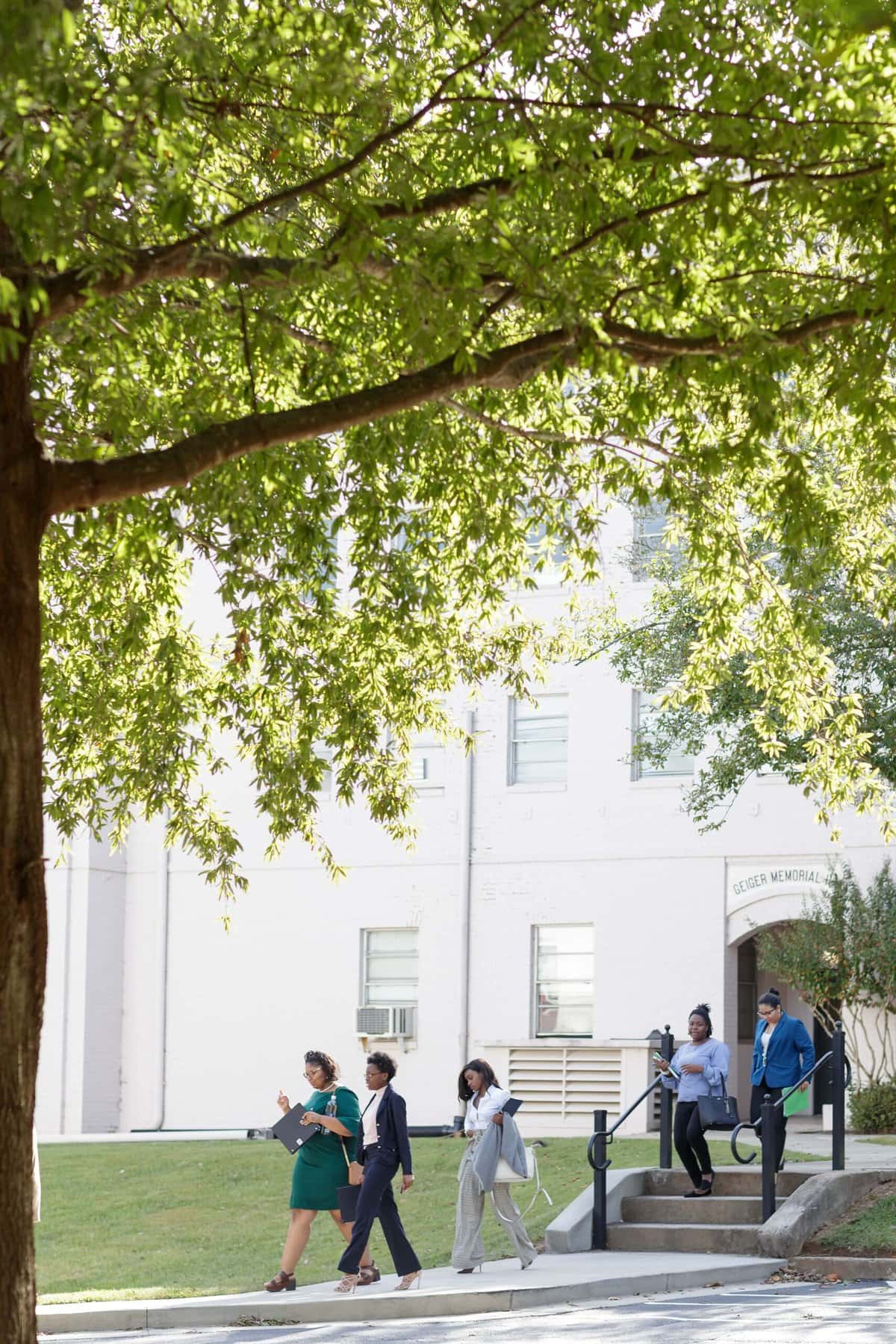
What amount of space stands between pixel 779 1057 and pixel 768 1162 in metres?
1.45

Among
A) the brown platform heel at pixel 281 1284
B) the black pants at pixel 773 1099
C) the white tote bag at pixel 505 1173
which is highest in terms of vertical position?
the black pants at pixel 773 1099

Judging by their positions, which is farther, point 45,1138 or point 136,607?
point 45,1138

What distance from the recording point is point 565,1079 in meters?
27.8

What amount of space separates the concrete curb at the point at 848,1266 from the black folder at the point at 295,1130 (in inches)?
149

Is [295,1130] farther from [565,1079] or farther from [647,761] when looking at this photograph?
[647,761]

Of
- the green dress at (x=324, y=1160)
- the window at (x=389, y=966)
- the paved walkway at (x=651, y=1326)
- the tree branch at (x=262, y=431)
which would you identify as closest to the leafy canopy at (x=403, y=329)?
the tree branch at (x=262, y=431)

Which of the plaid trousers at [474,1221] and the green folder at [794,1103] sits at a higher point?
the green folder at [794,1103]

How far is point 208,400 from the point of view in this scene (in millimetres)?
12258

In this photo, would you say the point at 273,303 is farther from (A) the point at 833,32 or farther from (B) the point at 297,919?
(B) the point at 297,919

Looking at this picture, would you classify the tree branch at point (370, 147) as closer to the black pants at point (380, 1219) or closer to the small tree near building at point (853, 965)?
the black pants at point (380, 1219)

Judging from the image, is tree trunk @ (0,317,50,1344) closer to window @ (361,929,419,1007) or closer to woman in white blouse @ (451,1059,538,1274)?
woman in white blouse @ (451,1059,538,1274)

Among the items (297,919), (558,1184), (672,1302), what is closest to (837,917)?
(558,1184)

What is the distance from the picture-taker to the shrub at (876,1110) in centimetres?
2403

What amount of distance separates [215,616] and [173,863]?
4.23 metres
